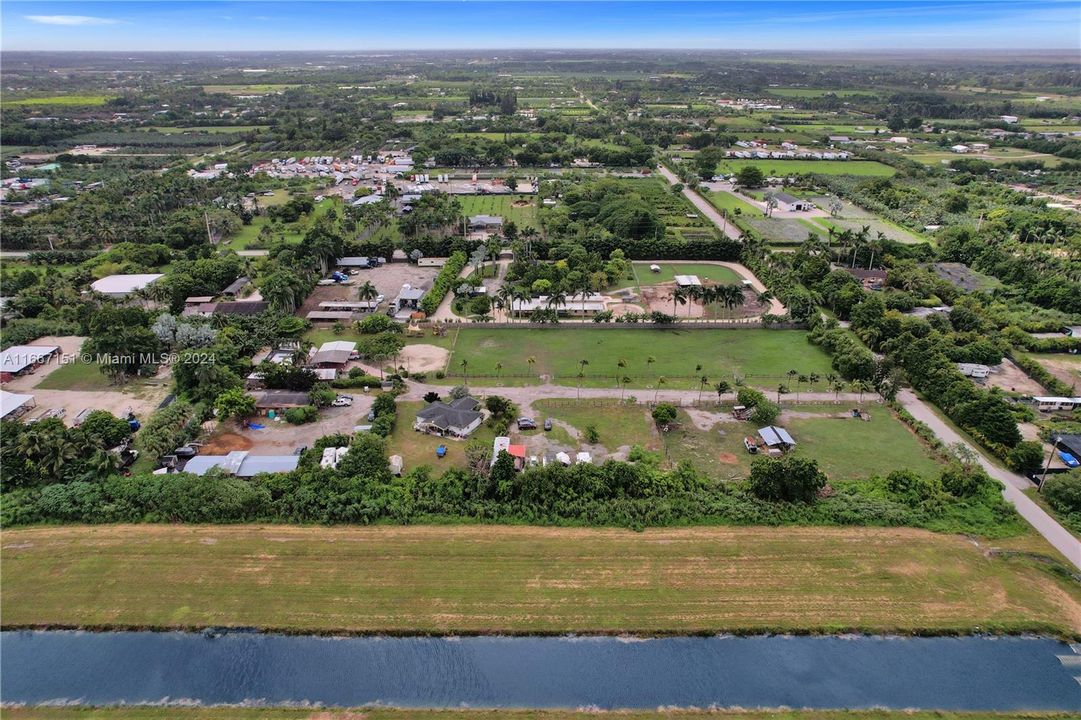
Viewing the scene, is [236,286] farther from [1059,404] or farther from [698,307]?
[1059,404]

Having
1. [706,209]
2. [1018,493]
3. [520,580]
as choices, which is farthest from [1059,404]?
[706,209]

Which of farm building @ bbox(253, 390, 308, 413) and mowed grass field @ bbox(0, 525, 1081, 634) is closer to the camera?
mowed grass field @ bbox(0, 525, 1081, 634)

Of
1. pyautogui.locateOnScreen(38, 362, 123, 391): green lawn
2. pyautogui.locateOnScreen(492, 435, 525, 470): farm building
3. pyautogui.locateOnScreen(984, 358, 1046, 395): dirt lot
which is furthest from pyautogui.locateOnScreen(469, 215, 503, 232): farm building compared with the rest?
pyautogui.locateOnScreen(984, 358, 1046, 395): dirt lot

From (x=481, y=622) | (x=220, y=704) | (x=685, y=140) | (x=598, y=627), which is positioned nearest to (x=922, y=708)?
(x=598, y=627)

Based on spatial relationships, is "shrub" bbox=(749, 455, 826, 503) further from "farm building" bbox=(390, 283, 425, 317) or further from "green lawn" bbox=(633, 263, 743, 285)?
"farm building" bbox=(390, 283, 425, 317)

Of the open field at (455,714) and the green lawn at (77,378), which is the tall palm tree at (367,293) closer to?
the green lawn at (77,378)

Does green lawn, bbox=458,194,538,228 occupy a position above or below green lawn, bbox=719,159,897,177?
below

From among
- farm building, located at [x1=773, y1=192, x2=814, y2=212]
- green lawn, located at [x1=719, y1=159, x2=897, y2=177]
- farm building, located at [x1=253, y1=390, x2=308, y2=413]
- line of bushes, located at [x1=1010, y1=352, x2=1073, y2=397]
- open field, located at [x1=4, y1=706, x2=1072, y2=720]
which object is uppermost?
green lawn, located at [x1=719, y1=159, x2=897, y2=177]

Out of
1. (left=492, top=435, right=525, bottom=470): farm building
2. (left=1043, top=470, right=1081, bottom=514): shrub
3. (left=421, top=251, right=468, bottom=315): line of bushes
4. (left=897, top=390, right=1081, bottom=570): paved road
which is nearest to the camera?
(left=897, top=390, right=1081, bottom=570): paved road
